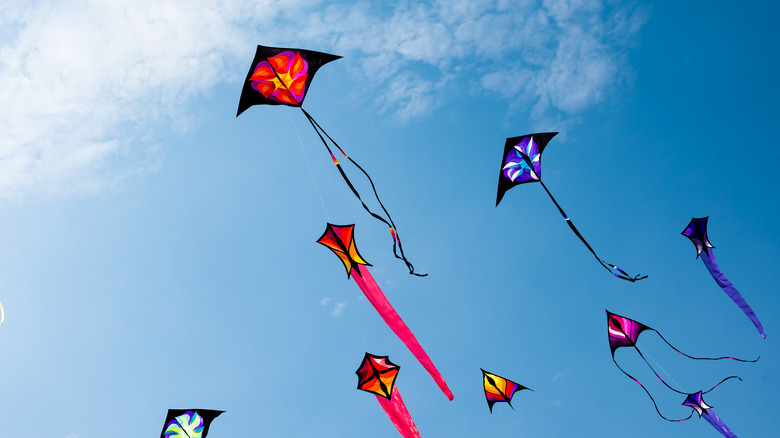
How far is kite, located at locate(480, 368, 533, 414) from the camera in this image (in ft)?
37.5

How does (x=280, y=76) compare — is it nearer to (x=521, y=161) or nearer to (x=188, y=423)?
(x=521, y=161)

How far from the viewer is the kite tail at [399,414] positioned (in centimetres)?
959

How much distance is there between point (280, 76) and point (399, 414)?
641cm

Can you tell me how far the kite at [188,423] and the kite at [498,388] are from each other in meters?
5.57

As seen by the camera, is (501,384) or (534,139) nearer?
(534,139)

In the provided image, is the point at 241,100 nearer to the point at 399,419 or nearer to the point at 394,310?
the point at 394,310

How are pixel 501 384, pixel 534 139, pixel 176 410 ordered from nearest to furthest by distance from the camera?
1. pixel 534 139
2. pixel 176 410
3. pixel 501 384

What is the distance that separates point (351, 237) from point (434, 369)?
8.58 ft

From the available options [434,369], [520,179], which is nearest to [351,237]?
[434,369]

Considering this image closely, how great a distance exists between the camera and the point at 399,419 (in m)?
9.84

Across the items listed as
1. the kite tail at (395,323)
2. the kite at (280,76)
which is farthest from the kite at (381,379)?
the kite at (280,76)

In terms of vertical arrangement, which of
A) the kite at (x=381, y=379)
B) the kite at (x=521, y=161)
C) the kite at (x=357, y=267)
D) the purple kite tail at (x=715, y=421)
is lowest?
the purple kite tail at (x=715, y=421)

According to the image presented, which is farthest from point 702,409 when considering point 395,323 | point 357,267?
point 357,267

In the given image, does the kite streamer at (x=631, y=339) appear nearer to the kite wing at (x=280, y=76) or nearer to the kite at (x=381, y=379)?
the kite at (x=381, y=379)
